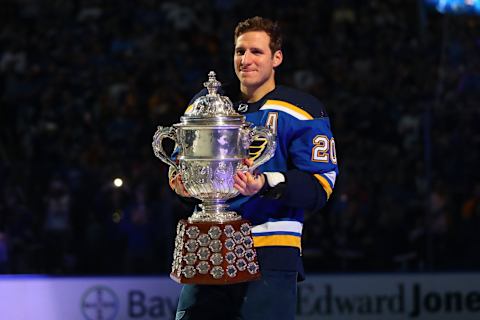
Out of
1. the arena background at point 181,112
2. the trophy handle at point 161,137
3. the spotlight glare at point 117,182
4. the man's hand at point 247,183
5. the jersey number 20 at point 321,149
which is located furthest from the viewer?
the spotlight glare at point 117,182

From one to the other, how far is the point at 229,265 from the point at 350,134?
18.8ft

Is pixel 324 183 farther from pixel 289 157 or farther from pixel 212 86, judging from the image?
pixel 212 86

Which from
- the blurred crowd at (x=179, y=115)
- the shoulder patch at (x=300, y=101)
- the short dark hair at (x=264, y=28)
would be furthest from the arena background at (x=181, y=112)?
the short dark hair at (x=264, y=28)

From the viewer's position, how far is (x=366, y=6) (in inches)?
472

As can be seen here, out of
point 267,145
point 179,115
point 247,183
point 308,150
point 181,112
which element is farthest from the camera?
point 181,112

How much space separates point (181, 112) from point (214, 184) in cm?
619

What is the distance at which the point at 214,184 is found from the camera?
11.2 feet

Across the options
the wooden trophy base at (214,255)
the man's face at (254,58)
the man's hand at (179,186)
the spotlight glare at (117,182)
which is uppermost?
the man's face at (254,58)

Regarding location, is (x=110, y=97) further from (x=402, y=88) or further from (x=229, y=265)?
(x=229, y=265)

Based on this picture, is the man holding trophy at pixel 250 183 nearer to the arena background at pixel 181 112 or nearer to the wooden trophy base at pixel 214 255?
the wooden trophy base at pixel 214 255

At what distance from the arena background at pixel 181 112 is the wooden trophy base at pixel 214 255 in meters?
2.04

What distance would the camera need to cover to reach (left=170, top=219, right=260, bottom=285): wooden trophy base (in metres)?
3.48

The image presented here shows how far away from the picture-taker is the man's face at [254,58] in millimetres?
3686

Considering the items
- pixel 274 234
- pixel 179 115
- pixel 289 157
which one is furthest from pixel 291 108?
pixel 179 115
